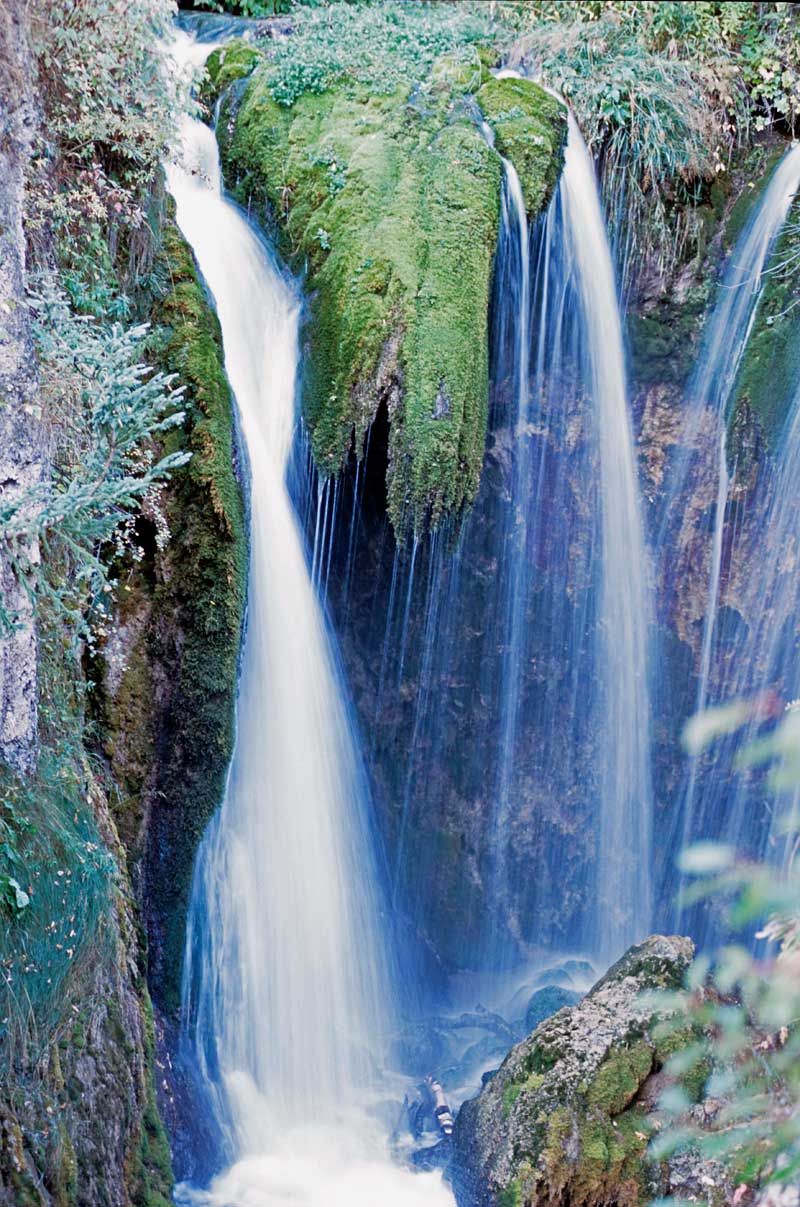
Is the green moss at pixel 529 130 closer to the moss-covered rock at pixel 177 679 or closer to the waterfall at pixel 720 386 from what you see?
the waterfall at pixel 720 386

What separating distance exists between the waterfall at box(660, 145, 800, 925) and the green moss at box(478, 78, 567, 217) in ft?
5.24

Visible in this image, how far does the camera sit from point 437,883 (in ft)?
27.4

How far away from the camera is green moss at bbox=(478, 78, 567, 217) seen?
748 centimetres

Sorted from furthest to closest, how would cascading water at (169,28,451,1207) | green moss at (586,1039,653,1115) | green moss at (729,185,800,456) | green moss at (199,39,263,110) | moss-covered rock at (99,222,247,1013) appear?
green moss at (199,39,263,110)
green moss at (729,185,800,456)
cascading water at (169,28,451,1207)
moss-covered rock at (99,222,247,1013)
green moss at (586,1039,653,1115)

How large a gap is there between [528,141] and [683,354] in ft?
6.31

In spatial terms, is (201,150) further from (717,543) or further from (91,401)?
(717,543)

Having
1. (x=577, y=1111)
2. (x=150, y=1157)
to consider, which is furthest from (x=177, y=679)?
(x=577, y=1111)

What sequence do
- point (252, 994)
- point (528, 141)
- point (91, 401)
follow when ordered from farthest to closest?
1. point (528, 141)
2. point (252, 994)
3. point (91, 401)

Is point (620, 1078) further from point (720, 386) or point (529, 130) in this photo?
point (529, 130)

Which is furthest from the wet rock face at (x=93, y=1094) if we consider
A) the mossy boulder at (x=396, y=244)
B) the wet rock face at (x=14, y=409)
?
the mossy boulder at (x=396, y=244)

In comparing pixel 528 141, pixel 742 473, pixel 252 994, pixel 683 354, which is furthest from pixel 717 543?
pixel 252 994

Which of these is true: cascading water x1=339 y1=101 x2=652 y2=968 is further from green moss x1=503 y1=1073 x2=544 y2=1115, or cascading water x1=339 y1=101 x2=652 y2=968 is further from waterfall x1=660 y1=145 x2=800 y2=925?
green moss x1=503 y1=1073 x2=544 y2=1115

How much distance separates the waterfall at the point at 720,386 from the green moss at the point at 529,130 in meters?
1.60

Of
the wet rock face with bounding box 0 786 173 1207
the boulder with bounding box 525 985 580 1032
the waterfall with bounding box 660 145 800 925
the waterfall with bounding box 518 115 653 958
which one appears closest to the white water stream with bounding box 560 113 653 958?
the waterfall with bounding box 518 115 653 958
